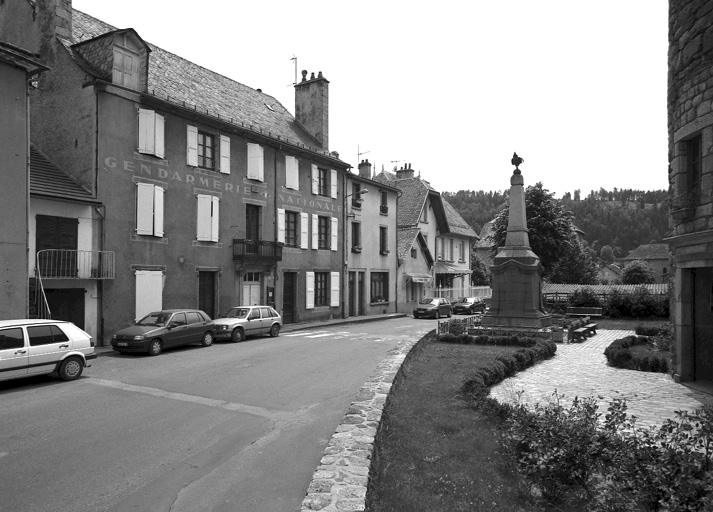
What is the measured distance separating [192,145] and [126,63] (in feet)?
13.1

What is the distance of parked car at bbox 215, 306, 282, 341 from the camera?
20047 mm

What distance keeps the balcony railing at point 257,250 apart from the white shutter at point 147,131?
5.88 m

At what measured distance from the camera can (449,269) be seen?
46719 mm

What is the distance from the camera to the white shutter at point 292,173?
91.0ft

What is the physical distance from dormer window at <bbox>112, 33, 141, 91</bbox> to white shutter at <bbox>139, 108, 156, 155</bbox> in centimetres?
106

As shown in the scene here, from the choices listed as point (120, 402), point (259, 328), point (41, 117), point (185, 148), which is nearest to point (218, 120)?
point (185, 148)

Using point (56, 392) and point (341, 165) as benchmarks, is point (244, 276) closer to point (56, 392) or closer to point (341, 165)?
point (341, 165)

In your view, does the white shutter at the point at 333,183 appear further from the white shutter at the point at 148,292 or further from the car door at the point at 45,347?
the car door at the point at 45,347

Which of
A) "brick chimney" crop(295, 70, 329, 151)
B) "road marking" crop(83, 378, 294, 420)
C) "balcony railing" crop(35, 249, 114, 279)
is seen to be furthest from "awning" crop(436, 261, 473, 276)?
"road marking" crop(83, 378, 294, 420)

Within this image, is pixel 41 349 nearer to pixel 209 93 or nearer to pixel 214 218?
pixel 214 218

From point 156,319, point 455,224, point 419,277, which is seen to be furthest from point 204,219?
point 455,224

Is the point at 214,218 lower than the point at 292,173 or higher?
lower

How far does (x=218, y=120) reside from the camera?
23.1m

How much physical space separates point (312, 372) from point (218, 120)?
1449 centimetres
